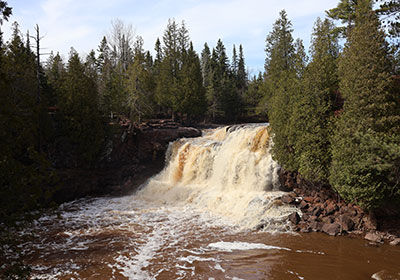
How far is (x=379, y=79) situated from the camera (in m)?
12.2

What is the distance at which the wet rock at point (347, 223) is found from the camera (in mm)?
12852

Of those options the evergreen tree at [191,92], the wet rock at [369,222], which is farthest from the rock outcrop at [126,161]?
the wet rock at [369,222]

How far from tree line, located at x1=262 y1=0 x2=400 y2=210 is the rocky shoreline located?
0.84 m

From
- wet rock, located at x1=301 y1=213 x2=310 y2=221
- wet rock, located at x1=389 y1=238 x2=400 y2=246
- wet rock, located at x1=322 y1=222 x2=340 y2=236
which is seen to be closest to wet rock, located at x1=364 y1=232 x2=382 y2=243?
wet rock, located at x1=389 y1=238 x2=400 y2=246

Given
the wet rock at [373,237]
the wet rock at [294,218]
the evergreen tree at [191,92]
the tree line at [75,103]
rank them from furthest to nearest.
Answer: the evergreen tree at [191,92] < the wet rock at [294,218] < the wet rock at [373,237] < the tree line at [75,103]

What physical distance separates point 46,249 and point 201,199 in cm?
978

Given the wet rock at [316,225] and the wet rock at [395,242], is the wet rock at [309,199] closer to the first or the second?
the wet rock at [316,225]

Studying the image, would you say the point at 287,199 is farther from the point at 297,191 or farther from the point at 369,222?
the point at 369,222

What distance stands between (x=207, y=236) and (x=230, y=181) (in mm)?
6423

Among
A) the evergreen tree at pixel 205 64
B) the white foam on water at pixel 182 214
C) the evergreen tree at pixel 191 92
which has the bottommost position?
the white foam on water at pixel 182 214

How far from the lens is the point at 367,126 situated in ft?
40.2

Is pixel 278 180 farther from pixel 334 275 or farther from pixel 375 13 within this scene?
pixel 375 13

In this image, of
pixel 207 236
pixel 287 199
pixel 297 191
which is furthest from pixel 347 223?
pixel 207 236

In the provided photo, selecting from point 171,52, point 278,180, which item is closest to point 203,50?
point 171,52
